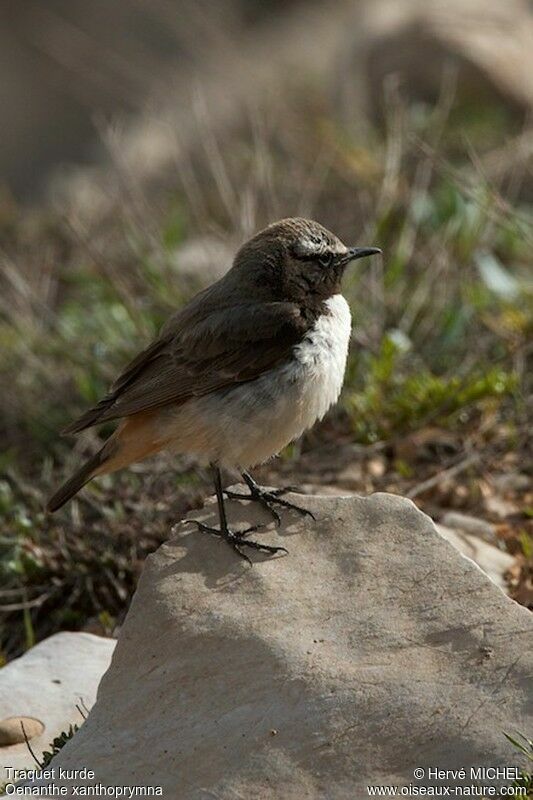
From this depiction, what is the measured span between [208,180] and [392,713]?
8770 mm

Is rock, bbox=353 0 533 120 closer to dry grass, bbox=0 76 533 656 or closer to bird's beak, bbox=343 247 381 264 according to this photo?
dry grass, bbox=0 76 533 656

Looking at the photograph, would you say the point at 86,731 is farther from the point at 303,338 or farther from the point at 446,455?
the point at 446,455

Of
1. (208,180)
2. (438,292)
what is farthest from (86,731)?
(208,180)

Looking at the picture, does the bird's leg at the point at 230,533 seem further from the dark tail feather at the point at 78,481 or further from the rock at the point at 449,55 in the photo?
the rock at the point at 449,55

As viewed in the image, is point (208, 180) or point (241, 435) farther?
point (208, 180)

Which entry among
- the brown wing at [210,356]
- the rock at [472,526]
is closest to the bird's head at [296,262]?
the brown wing at [210,356]

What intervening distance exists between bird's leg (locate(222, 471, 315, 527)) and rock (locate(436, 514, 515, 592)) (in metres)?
0.86

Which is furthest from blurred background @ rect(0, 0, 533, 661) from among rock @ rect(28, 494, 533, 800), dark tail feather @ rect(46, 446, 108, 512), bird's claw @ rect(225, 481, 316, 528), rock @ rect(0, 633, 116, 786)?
rock @ rect(28, 494, 533, 800)

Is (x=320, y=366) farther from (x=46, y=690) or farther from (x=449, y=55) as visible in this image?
(x=449, y=55)

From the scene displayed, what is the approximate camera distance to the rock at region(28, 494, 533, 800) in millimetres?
3967

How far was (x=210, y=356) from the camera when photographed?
221 inches

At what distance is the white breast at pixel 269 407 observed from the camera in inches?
211

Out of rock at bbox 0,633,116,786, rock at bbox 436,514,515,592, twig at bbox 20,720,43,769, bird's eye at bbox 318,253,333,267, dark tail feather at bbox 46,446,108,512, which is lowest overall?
rock at bbox 436,514,515,592

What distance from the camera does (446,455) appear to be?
6980 millimetres
